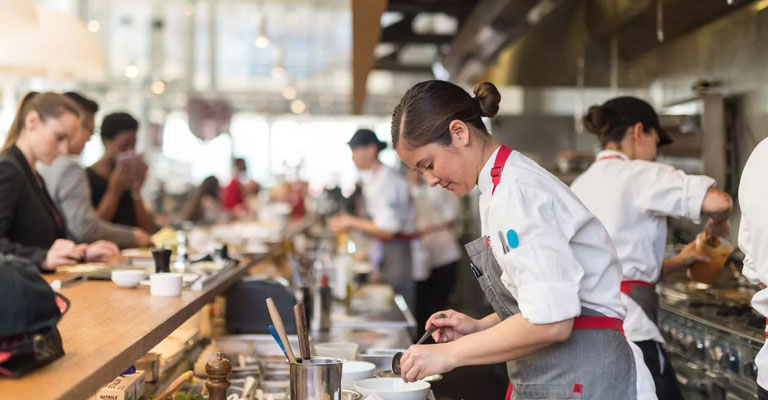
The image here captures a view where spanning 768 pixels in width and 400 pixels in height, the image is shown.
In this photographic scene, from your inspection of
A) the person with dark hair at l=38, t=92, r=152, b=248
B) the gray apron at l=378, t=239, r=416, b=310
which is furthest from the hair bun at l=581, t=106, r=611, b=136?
the gray apron at l=378, t=239, r=416, b=310

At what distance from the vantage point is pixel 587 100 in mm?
5152

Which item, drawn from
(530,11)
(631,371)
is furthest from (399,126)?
(530,11)

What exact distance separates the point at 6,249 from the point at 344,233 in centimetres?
393

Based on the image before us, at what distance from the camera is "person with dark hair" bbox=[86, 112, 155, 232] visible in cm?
495

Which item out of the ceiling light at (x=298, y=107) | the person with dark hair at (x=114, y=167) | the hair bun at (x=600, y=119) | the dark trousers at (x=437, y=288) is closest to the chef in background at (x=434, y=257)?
the dark trousers at (x=437, y=288)

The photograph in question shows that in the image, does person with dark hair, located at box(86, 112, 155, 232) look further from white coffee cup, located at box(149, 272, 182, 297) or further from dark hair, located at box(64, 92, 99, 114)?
white coffee cup, located at box(149, 272, 182, 297)

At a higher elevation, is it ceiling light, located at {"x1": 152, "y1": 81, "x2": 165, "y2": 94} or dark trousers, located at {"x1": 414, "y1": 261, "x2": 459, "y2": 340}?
ceiling light, located at {"x1": 152, "y1": 81, "x2": 165, "y2": 94}

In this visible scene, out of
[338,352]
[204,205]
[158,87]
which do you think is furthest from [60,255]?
[158,87]

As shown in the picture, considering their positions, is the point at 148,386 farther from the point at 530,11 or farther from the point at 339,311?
the point at 530,11

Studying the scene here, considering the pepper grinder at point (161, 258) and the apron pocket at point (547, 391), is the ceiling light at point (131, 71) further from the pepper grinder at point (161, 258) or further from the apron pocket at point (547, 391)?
the apron pocket at point (547, 391)

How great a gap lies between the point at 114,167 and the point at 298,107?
35.8ft

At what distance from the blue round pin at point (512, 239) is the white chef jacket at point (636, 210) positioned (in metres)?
1.22

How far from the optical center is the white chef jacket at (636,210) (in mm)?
2676

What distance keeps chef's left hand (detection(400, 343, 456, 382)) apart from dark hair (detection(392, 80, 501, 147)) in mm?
447
